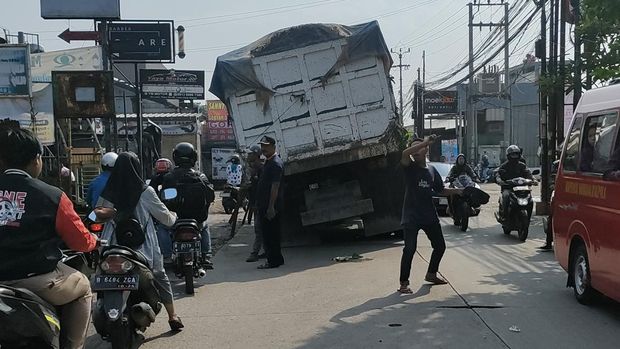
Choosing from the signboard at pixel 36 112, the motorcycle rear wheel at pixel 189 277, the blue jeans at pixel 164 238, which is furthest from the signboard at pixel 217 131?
the motorcycle rear wheel at pixel 189 277

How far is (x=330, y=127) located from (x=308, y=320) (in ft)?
16.8

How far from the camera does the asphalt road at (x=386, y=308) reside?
5.46 meters

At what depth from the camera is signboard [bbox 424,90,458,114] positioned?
55.6 m

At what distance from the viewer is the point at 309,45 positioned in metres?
10.7

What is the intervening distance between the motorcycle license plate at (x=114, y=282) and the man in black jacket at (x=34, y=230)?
0.88 m

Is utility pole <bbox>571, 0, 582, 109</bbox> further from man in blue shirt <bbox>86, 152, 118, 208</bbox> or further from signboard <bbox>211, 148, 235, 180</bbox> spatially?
signboard <bbox>211, 148, 235, 180</bbox>

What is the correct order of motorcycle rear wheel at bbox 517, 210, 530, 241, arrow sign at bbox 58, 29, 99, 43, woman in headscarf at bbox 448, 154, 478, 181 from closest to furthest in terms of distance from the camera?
motorcycle rear wheel at bbox 517, 210, 530, 241 < woman in headscarf at bbox 448, 154, 478, 181 < arrow sign at bbox 58, 29, 99, 43

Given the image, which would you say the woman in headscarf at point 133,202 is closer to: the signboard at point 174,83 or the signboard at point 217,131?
the signboard at point 174,83

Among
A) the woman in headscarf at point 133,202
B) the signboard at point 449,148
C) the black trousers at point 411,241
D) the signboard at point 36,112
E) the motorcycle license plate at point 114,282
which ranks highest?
the signboard at point 36,112

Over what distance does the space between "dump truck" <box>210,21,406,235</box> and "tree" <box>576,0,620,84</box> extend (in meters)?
3.13

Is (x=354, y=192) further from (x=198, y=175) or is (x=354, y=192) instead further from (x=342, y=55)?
(x=198, y=175)

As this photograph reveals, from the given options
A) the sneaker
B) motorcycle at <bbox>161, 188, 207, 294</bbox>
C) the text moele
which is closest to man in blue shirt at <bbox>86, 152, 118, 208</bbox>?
motorcycle at <bbox>161, 188, 207, 294</bbox>

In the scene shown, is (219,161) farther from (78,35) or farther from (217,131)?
(78,35)

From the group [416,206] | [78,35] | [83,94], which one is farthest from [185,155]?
[78,35]
